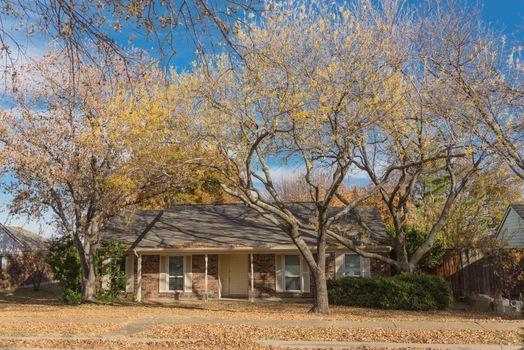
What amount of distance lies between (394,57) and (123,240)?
15.0 metres

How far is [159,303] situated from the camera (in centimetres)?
2244

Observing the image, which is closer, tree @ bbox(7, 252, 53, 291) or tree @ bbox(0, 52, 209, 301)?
tree @ bbox(0, 52, 209, 301)

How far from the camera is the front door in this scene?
24.5 meters

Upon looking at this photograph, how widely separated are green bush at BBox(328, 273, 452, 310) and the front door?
18.6 feet

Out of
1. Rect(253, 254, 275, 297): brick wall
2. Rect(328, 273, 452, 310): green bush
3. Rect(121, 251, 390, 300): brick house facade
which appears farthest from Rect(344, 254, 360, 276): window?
Rect(253, 254, 275, 297): brick wall

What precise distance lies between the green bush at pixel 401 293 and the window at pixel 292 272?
3.14 metres

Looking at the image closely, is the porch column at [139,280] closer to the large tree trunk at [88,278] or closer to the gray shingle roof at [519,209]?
the large tree trunk at [88,278]

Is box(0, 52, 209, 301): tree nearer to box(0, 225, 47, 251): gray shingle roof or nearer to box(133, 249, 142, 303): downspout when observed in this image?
box(133, 249, 142, 303): downspout

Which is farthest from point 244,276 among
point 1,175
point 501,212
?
point 501,212

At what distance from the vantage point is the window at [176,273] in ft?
77.8

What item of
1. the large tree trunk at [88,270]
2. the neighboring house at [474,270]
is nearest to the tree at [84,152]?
the large tree trunk at [88,270]

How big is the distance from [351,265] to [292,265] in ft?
8.57

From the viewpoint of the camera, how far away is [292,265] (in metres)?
23.3

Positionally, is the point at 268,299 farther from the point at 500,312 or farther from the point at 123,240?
the point at 500,312
